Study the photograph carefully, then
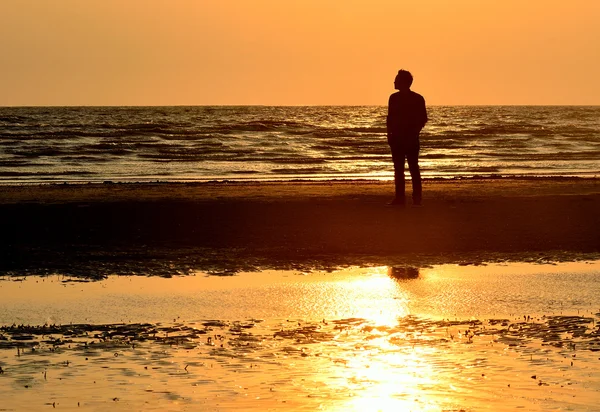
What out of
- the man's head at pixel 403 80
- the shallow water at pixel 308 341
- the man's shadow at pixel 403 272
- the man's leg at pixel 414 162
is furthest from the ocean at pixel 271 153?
the shallow water at pixel 308 341

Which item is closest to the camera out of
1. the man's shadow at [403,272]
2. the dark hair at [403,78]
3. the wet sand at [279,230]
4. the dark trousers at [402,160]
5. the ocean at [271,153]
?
the man's shadow at [403,272]

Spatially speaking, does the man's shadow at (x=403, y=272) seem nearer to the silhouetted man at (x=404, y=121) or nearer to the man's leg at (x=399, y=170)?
the silhouetted man at (x=404, y=121)

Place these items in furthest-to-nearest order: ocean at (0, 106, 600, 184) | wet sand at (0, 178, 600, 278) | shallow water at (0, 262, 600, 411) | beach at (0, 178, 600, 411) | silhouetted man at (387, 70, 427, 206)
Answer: ocean at (0, 106, 600, 184) < silhouetted man at (387, 70, 427, 206) < wet sand at (0, 178, 600, 278) < beach at (0, 178, 600, 411) < shallow water at (0, 262, 600, 411)

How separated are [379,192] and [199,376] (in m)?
14.2

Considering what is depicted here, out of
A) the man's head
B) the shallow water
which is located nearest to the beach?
the shallow water

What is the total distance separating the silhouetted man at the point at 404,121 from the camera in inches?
627

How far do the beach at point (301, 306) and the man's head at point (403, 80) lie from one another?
184 cm

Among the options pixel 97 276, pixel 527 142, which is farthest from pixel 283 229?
pixel 527 142

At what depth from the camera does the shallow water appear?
628 cm

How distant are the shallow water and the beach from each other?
2 cm

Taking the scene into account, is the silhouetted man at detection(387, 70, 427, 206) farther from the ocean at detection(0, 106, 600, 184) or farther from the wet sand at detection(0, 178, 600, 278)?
the ocean at detection(0, 106, 600, 184)

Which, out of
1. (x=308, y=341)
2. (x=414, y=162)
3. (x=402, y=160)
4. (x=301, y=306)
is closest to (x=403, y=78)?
(x=414, y=162)

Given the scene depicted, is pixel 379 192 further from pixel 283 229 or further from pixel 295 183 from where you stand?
pixel 283 229

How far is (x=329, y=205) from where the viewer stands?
57.6 feet
